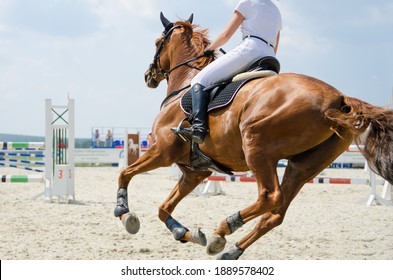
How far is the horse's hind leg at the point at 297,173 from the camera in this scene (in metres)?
4.75

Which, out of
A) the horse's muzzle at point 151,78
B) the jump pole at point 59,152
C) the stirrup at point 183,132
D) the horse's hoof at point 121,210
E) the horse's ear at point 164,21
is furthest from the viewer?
the jump pole at point 59,152

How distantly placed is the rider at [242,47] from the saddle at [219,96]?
0.21ft

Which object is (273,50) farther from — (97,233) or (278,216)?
(97,233)

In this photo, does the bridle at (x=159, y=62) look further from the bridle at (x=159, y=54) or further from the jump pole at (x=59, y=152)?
the jump pole at (x=59, y=152)

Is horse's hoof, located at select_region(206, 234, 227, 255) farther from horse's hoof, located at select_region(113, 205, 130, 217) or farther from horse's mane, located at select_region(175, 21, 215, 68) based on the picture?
horse's mane, located at select_region(175, 21, 215, 68)

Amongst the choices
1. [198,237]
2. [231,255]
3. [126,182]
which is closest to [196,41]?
[126,182]

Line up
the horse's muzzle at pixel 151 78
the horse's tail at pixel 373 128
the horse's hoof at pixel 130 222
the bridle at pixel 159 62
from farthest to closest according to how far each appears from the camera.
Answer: the horse's muzzle at pixel 151 78 → the bridle at pixel 159 62 → the horse's hoof at pixel 130 222 → the horse's tail at pixel 373 128

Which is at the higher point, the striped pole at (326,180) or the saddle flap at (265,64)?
the saddle flap at (265,64)

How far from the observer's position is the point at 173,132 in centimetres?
547

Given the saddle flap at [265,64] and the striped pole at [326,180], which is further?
the striped pole at [326,180]

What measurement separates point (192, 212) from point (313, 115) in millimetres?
5632

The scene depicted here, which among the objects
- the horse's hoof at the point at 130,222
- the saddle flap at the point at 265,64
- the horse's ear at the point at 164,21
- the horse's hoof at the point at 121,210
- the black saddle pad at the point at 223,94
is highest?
the horse's ear at the point at 164,21

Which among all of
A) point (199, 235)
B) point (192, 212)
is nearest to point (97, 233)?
point (192, 212)

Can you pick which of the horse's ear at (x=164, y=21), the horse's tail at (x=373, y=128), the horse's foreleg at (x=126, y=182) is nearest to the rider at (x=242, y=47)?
the horse's foreleg at (x=126, y=182)
